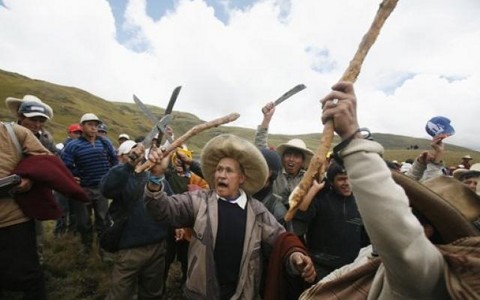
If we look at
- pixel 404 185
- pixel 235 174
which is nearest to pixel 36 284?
pixel 235 174

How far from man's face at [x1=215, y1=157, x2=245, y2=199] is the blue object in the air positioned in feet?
7.47

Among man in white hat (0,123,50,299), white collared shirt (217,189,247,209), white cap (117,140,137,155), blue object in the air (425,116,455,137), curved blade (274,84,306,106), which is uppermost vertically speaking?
curved blade (274,84,306,106)

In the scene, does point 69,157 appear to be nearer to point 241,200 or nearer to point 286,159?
point 286,159

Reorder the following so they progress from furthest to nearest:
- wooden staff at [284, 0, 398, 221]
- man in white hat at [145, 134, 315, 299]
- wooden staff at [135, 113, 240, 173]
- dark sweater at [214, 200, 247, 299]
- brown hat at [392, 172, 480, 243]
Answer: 1. dark sweater at [214, 200, 247, 299]
2. man in white hat at [145, 134, 315, 299]
3. wooden staff at [135, 113, 240, 173]
4. wooden staff at [284, 0, 398, 221]
5. brown hat at [392, 172, 480, 243]

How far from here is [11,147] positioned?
3906mm

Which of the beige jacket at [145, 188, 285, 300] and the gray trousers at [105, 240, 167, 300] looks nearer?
the beige jacket at [145, 188, 285, 300]

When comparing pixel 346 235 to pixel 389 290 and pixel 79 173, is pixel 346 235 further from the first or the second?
pixel 79 173

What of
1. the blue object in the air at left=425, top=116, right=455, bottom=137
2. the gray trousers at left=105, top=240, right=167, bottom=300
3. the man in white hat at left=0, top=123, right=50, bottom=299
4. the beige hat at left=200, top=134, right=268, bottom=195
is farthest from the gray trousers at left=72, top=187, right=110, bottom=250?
the blue object in the air at left=425, top=116, right=455, bottom=137

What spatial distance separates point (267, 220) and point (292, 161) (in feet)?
8.24

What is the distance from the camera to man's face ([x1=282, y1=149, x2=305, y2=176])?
19.8 ft

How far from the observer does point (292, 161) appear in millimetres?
6113

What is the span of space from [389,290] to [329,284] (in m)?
0.60

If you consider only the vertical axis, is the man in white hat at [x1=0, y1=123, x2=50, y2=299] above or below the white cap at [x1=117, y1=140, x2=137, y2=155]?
below

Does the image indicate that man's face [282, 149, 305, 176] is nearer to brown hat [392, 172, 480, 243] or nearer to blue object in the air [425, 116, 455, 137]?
blue object in the air [425, 116, 455, 137]
